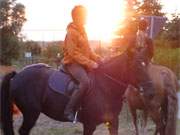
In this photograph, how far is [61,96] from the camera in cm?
807

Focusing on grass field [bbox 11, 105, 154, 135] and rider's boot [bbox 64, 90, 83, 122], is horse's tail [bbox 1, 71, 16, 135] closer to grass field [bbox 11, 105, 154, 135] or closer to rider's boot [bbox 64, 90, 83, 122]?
rider's boot [bbox 64, 90, 83, 122]

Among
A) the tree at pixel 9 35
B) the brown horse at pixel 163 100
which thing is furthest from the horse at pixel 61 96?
the tree at pixel 9 35

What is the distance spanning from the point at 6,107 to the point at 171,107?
3038 millimetres

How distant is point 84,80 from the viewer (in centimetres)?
762

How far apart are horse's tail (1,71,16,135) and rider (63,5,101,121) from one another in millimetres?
1114

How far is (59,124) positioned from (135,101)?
9.86ft

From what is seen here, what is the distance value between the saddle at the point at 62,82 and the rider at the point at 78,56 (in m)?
0.18

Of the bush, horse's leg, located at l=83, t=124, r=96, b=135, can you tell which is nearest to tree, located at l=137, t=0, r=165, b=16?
the bush

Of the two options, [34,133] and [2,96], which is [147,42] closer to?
[2,96]

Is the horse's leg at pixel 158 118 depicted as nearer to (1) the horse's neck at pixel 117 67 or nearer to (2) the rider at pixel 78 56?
(1) the horse's neck at pixel 117 67

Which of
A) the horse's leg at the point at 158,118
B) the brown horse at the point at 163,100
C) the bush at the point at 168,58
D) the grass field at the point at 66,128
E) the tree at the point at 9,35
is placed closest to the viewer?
the brown horse at the point at 163,100

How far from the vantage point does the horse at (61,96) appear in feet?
25.2

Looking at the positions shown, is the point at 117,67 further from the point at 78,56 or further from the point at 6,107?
the point at 6,107

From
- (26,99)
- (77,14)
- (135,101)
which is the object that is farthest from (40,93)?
(135,101)
